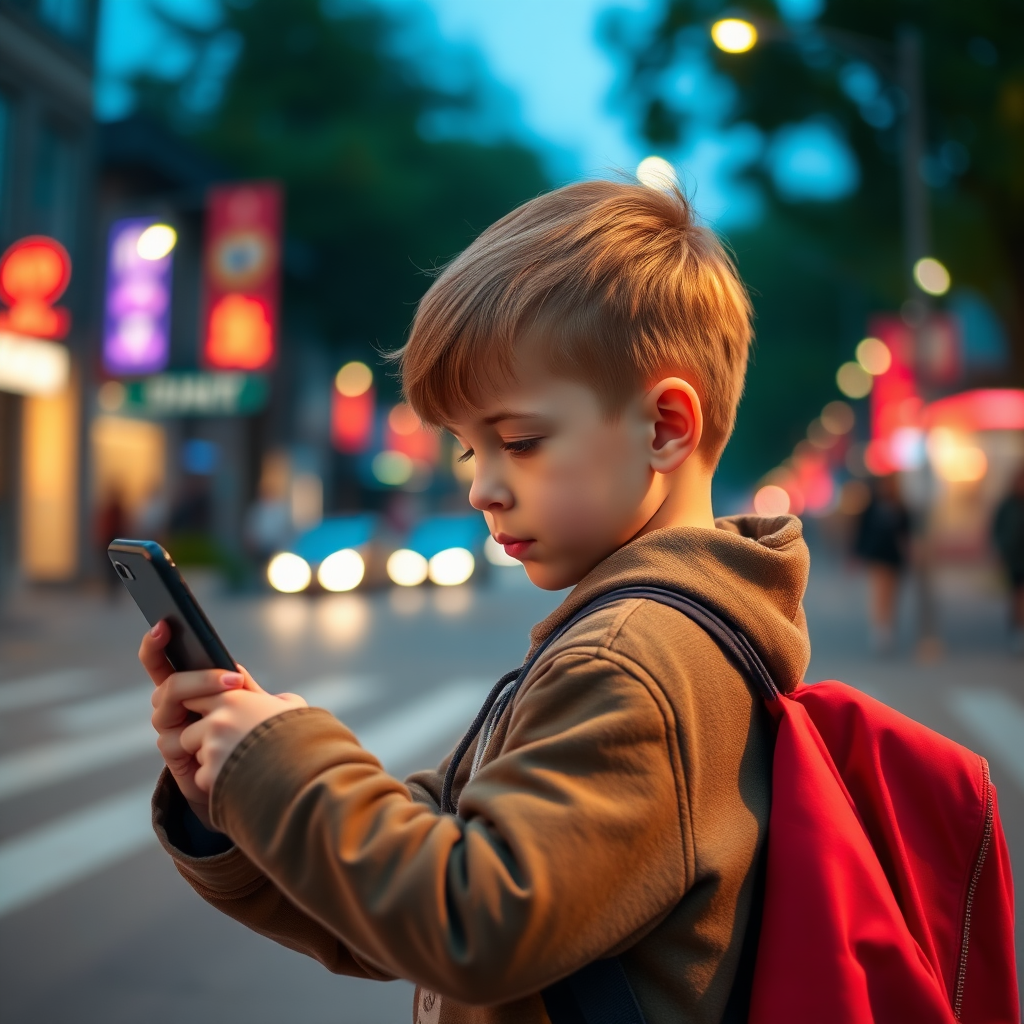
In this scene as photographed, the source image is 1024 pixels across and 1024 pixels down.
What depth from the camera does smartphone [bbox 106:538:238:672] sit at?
119cm

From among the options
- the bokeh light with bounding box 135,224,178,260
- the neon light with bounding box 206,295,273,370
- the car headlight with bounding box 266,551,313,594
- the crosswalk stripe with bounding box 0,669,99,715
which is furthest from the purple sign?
the crosswalk stripe with bounding box 0,669,99,715

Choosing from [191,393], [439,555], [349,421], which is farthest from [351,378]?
[439,555]

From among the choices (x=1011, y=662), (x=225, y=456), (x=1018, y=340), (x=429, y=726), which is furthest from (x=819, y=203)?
(x=225, y=456)

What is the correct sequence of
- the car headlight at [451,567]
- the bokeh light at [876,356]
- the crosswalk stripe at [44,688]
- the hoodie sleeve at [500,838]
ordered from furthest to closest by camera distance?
the bokeh light at [876,356], the car headlight at [451,567], the crosswalk stripe at [44,688], the hoodie sleeve at [500,838]

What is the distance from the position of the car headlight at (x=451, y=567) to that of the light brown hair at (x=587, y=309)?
827 inches

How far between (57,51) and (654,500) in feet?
11.3

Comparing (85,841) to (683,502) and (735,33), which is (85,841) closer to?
(683,502)

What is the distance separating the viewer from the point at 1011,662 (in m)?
10.4

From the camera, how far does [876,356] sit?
32844mm

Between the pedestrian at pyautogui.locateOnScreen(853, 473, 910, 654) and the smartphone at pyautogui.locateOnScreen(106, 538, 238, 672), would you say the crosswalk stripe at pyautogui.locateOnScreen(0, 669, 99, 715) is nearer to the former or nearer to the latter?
the smartphone at pyautogui.locateOnScreen(106, 538, 238, 672)

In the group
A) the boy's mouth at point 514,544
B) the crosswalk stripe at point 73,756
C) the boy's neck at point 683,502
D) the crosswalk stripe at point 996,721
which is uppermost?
the boy's neck at point 683,502

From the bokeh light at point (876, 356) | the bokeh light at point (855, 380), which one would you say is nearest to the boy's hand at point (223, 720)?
the bokeh light at point (876, 356)

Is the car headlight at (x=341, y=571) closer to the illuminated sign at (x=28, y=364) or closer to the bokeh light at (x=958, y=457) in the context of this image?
the illuminated sign at (x=28, y=364)

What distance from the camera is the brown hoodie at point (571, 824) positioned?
0.99 metres
